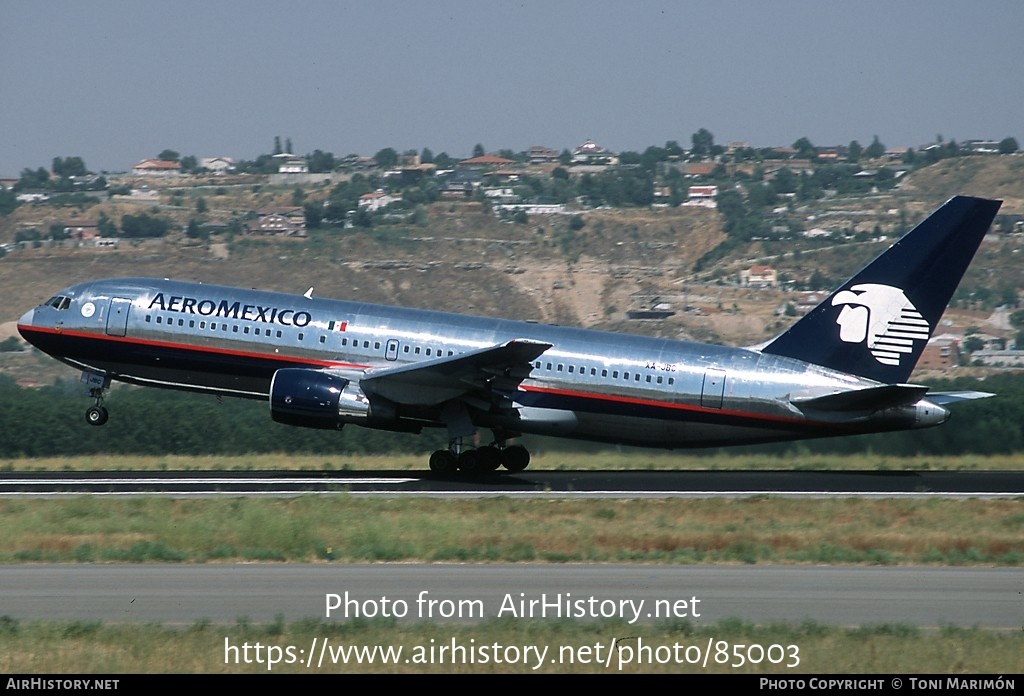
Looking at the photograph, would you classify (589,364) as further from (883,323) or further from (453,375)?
(883,323)

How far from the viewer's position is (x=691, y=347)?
114 feet

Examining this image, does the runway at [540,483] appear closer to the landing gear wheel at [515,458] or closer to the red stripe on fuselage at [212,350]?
the landing gear wheel at [515,458]

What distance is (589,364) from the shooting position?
1347 inches

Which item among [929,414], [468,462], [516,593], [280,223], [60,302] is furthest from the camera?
[280,223]

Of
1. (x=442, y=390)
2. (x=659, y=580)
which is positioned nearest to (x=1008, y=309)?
(x=442, y=390)

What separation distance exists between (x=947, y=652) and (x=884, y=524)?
11389 millimetres

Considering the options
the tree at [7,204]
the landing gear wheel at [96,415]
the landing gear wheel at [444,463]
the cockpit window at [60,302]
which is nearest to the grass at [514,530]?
the landing gear wheel at [444,463]

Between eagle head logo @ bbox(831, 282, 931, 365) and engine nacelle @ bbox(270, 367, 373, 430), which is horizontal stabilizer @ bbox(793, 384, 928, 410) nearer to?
eagle head logo @ bbox(831, 282, 931, 365)

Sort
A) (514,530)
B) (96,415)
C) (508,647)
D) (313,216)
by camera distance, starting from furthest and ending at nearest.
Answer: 1. (313,216)
2. (96,415)
3. (514,530)
4. (508,647)

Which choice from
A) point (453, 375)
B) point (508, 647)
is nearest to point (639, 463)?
point (453, 375)

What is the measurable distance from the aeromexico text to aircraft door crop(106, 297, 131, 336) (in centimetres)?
75

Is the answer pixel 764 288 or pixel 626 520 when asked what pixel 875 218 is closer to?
pixel 764 288

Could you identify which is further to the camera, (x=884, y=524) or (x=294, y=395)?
(x=294, y=395)

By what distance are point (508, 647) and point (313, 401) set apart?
18493mm
